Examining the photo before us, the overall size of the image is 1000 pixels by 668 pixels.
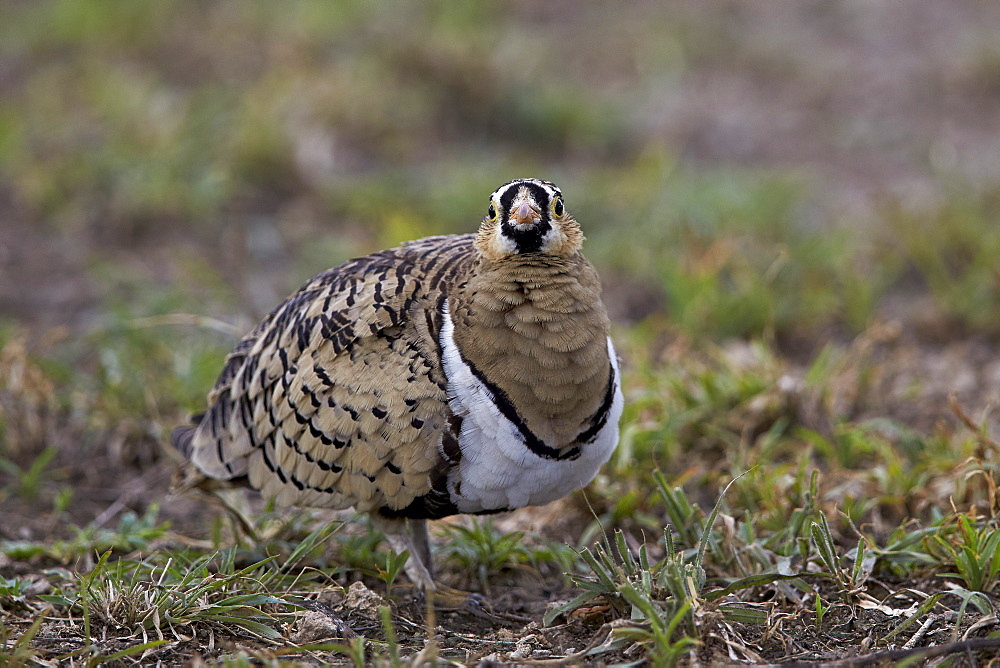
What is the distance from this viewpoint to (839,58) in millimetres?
9391

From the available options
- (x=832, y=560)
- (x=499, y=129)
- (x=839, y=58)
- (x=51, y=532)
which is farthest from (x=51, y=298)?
(x=839, y=58)

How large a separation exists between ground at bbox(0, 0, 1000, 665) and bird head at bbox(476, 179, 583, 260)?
0.91 metres

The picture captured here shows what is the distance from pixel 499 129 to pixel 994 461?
500 cm

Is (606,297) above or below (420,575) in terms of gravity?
above

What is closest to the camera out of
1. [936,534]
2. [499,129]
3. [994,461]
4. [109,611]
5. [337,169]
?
[109,611]

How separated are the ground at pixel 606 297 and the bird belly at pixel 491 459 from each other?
0.27m

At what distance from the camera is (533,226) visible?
10.4ft

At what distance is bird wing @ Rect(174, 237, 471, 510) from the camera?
10.8 feet

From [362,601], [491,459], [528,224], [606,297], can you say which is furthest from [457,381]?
[606,297]

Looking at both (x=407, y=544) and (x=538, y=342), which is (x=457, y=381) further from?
(x=407, y=544)

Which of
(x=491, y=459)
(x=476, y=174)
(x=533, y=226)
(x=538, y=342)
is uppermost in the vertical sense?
(x=476, y=174)

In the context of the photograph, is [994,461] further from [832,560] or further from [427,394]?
[427,394]

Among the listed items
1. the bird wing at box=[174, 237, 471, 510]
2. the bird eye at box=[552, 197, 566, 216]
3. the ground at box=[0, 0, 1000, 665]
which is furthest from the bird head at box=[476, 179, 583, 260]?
the ground at box=[0, 0, 1000, 665]

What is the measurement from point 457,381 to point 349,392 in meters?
0.37
